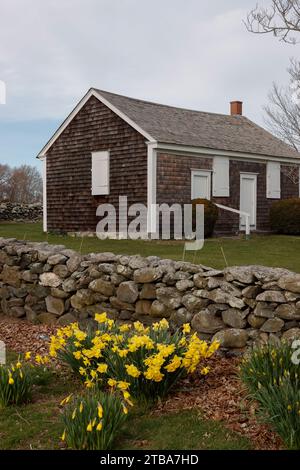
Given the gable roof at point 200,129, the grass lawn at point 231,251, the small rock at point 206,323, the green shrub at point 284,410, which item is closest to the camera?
the green shrub at point 284,410

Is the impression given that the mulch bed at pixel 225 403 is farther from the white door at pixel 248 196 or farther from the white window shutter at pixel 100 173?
the white door at pixel 248 196

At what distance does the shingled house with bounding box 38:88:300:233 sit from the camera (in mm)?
18062

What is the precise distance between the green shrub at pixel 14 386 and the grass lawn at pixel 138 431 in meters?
0.08

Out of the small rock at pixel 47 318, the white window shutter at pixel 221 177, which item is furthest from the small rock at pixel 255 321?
the white window shutter at pixel 221 177

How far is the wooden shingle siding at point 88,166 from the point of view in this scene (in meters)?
18.3

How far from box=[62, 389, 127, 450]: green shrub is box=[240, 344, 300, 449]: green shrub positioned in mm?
1055

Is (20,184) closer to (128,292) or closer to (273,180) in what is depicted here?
(273,180)

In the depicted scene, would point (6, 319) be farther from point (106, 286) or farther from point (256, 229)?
point (256, 229)

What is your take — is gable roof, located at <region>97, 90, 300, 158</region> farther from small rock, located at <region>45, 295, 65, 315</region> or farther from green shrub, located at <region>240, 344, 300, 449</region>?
green shrub, located at <region>240, 344, 300, 449</region>

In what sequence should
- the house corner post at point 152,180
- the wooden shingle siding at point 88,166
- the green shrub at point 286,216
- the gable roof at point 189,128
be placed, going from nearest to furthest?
the house corner post at point 152,180
the wooden shingle siding at point 88,166
the gable roof at point 189,128
the green shrub at point 286,216

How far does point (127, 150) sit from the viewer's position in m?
18.5

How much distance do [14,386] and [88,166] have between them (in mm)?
15765

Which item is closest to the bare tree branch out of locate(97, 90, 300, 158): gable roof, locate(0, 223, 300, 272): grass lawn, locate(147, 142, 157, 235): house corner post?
locate(97, 90, 300, 158): gable roof

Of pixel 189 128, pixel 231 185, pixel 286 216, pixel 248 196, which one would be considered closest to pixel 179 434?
pixel 231 185
